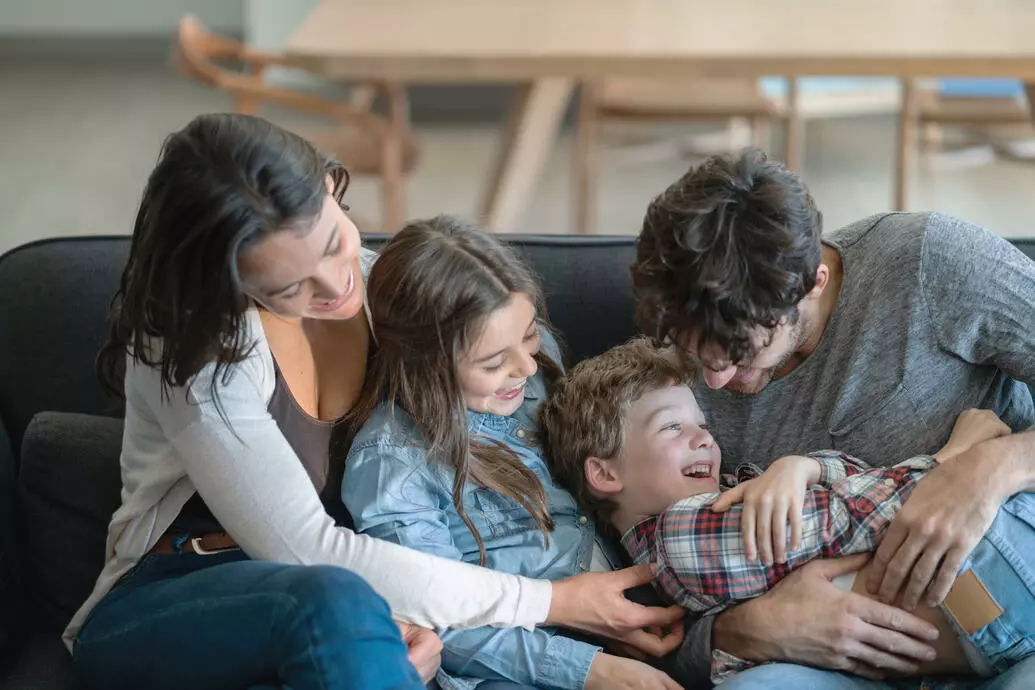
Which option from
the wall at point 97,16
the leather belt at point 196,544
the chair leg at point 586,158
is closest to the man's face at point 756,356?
the leather belt at point 196,544

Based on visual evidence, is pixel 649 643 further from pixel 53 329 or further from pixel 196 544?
pixel 53 329

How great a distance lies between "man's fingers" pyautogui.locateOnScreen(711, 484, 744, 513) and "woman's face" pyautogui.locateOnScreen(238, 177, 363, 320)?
0.54 metres

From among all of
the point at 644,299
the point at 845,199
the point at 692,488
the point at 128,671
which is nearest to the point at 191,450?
the point at 128,671

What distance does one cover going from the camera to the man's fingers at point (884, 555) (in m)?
1.46

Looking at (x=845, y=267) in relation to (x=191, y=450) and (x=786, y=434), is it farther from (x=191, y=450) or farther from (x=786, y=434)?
(x=191, y=450)

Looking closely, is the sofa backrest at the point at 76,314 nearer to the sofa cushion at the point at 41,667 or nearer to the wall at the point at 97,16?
the sofa cushion at the point at 41,667

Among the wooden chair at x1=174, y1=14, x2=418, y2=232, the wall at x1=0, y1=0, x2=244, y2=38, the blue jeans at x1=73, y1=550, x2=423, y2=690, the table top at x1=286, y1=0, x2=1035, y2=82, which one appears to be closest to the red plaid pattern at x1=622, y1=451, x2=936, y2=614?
the blue jeans at x1=73, y1=550, x2=423, y2=690

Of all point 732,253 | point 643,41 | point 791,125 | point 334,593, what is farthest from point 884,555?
point 791,125

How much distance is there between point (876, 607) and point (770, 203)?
524 mm

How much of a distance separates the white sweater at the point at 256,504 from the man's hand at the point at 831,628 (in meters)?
0.28

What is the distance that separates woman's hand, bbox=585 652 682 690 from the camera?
154cm

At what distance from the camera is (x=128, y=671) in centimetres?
146

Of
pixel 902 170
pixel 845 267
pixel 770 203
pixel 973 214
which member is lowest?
pixel 973 214

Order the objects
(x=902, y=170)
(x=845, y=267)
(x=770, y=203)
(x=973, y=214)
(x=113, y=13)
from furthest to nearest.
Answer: (x=113, y=13) < (x=973, y=214) < (x=902, y=170) < (x=845, y=267) < (x=770, y=203)
